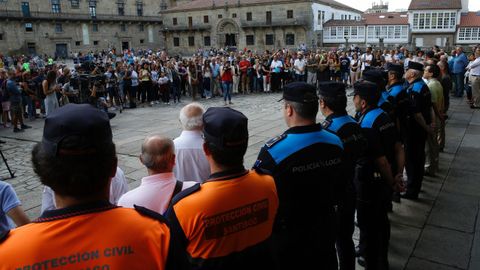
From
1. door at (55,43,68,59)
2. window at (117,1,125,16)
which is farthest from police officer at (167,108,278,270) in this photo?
window at (117,1,125,16)

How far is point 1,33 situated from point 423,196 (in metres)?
53.4

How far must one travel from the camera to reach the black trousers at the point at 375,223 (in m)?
3.40

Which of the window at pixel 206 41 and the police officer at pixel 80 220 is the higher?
the window at pixel 206 41

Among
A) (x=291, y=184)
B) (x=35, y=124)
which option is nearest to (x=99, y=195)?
(x=291, y=184)

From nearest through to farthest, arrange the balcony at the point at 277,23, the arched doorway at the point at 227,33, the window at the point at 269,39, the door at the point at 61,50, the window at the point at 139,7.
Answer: the balcony at the point at 277,23 → the door at the point at 61,50 → the window at the point at 269,39 → the arched doorway at the point at 227,33 → the window at the point at 139,7

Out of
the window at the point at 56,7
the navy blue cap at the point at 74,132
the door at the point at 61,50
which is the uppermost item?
the window at the point at 56,7

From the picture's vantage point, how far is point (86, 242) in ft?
4.01

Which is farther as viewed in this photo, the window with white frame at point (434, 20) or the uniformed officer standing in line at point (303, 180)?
the window with white frame at point (434, 20)

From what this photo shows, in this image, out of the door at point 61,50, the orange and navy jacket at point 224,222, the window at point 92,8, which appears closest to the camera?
the orange and navy jacket at point 224,222

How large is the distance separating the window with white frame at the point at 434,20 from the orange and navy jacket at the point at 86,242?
184 ft

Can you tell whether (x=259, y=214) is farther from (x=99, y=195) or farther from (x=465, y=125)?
(x=465, y=125)

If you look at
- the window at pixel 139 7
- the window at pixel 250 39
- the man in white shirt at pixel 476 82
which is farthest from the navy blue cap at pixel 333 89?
the window at pixel 139 7

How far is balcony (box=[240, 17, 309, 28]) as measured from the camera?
5038cm

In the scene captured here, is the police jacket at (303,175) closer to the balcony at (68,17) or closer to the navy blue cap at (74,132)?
the navy blue cap at (74,132)
